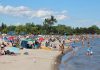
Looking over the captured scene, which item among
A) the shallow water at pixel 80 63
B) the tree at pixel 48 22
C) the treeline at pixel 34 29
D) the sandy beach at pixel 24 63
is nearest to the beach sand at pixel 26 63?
the sandy beach at pixel 24 63

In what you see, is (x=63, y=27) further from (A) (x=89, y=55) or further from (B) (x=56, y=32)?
(A) (x=89, y=55)

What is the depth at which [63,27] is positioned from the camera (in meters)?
182

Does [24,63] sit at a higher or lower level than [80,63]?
higher

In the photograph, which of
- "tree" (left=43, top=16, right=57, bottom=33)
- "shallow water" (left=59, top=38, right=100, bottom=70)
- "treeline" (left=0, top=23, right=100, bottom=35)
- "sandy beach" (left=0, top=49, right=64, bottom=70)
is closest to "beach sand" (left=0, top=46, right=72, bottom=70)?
"sandy beach" (left=0, top=49, right=64, bottom=70)

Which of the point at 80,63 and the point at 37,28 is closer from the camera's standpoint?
the point at 80,63

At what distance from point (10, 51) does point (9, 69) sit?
12.0 metres

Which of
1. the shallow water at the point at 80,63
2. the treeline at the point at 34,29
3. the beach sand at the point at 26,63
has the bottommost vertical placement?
the shallow water at the point at 80,63

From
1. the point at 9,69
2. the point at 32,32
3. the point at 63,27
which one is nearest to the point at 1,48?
the point at 9,69

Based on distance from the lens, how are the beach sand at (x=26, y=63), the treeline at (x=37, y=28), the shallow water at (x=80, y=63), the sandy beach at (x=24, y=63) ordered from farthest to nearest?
the treeline at (x=37, y=28) < the shallow water at (x=80, y=63) < the beach sand at (x=26, y=63) < the sandy beach at (x=24, y=63)

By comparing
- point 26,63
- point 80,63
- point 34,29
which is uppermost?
point 34,29

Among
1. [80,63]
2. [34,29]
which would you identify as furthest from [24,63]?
[34,29]

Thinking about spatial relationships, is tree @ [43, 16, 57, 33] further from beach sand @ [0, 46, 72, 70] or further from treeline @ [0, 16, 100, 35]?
beach sand @ [0, 46, 72, 70]

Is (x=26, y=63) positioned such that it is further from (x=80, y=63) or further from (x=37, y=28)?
(x=37, y=28)

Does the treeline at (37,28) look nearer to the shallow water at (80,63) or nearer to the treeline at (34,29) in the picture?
the treeline at (34,29)
